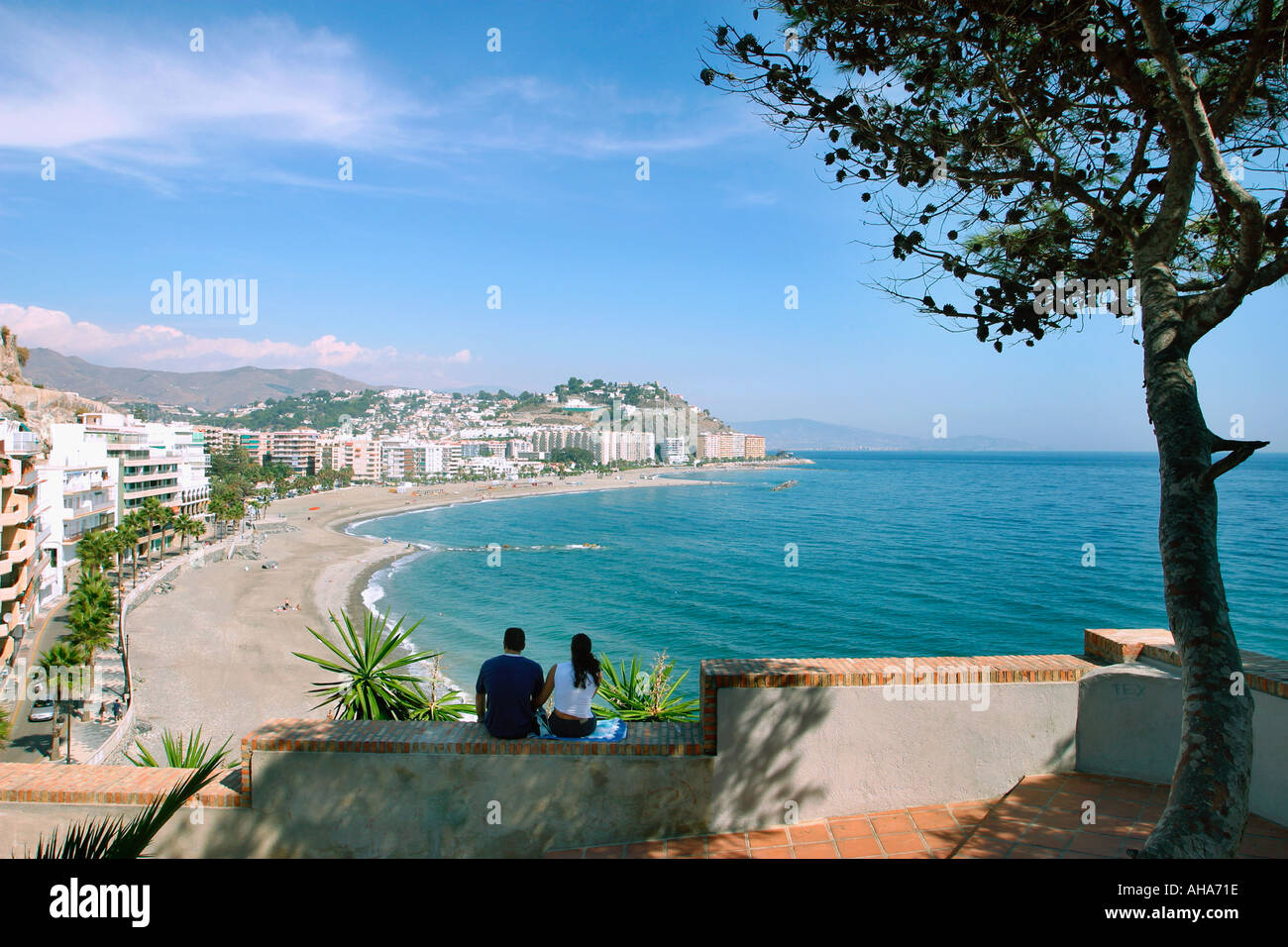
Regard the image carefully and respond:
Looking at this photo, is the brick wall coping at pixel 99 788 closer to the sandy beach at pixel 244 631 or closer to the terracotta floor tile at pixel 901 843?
the terracotta floor tile at pixel 901 843

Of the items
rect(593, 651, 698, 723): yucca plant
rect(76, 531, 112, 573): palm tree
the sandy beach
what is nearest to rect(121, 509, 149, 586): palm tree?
the sandy beach

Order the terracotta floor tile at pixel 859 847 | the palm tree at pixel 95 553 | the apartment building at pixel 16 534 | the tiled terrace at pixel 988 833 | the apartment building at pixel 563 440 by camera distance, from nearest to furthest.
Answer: the tiled terrace at pixel 988 833, the terracotta floor tile at pixel 859 847, the apartment building at pixel 16 534, the palm tree at pixel 95 553, the apartment building at pixel 563 440

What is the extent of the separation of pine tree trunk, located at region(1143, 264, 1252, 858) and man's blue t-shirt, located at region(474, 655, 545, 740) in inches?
116

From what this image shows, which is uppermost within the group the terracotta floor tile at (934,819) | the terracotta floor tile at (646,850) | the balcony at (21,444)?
the balcony at (21,444)

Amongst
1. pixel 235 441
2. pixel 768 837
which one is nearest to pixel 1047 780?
pixel 768 837

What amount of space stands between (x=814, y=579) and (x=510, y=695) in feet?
117

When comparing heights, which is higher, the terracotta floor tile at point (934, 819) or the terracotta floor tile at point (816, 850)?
the terracotta floor tile at point (934, 819)

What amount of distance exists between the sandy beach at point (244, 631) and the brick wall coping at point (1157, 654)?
9974 millimetres

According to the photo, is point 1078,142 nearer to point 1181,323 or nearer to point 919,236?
point 919,236

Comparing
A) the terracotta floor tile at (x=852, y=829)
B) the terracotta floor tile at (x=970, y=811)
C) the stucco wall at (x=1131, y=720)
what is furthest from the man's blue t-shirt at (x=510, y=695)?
the stucco wall at (x=1131, y=720)

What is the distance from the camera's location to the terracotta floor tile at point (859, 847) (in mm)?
3830

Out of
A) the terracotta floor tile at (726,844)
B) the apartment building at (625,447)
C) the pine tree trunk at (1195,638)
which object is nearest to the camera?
the pine tree trunk at (1195,638)
